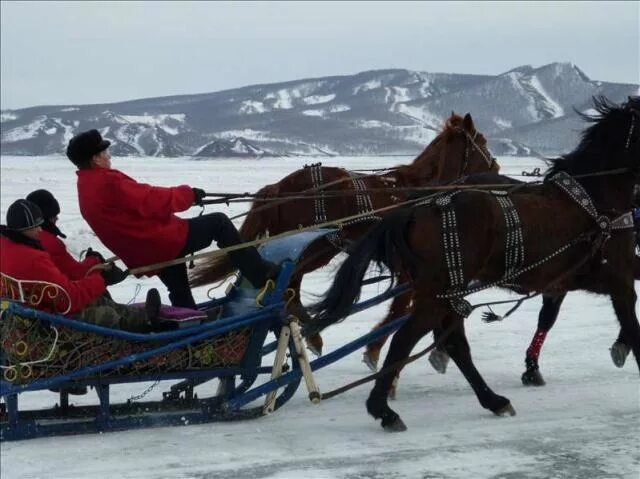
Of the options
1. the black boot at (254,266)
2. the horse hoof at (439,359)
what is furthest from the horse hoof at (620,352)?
the black boot at (254,266)

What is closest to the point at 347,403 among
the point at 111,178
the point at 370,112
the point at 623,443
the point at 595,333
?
the point at 623,443

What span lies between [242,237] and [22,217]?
2.18 metres

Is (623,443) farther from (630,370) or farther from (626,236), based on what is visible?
(630,370)

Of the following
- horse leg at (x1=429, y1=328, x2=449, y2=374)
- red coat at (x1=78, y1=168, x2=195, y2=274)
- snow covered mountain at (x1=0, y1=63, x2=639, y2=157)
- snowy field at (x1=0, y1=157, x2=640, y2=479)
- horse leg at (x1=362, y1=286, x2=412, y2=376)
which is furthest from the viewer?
snow covered mountain at (x1=0, y1=63, x2=639, y2=157)

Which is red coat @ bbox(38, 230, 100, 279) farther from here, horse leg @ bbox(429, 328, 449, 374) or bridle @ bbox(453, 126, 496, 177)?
bridle @ bbox(453, 126, 496, 177)

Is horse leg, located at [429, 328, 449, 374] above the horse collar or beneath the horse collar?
beneath

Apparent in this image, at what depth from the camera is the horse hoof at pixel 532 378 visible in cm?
578

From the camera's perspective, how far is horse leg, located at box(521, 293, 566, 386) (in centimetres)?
579

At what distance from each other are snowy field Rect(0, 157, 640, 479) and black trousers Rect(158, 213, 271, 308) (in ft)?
2.59

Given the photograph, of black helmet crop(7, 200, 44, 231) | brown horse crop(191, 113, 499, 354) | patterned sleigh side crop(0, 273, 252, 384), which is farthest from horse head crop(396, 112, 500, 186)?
black helmet crop(7, 200, 44, 231)

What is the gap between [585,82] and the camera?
76.8 meters

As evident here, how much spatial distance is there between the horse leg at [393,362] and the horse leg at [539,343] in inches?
48.7

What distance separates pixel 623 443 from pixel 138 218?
→ 2700 millimetres

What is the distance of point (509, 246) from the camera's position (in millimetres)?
4820
